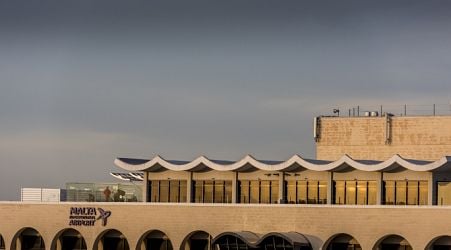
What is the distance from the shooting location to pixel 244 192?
84.2 m

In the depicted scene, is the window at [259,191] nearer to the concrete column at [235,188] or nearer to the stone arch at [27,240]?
the concrete column at [235,188]

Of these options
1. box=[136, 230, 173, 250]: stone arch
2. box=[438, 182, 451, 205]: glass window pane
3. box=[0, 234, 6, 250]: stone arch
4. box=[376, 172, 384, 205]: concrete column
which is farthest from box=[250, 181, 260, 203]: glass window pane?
box=[0, 234, 6, 250]: stone arch

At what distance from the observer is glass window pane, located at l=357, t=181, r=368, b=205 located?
263 feet

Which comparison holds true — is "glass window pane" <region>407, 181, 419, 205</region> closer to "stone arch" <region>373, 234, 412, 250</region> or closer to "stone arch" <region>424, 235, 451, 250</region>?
"stone arch" <region>373, 234, 412, 250</region>

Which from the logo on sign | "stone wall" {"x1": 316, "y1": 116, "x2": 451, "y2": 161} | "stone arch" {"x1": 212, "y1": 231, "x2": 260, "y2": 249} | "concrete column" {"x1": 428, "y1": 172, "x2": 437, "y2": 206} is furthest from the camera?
"stone wall" {"x1": 316, "y1": 116, "x2": 451, "y2": 161}

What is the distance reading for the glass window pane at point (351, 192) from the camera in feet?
263

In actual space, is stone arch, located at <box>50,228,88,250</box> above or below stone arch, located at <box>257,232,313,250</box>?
below

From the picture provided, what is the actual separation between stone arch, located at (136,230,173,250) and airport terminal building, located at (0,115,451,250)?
0.08 meters

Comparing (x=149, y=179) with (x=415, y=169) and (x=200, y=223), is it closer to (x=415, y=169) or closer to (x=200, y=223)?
(x=200, y=223)

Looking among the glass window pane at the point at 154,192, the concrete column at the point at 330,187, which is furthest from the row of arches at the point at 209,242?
the concrete column at the point at 330,187

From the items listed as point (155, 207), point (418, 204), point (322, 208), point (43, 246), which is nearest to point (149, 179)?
point (155, 207)

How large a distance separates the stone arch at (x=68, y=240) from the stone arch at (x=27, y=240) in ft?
5.32

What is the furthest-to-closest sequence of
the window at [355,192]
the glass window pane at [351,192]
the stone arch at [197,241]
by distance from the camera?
the stone arch at [197,241]
the glass window pane at [351,192]
the window at [355,192]

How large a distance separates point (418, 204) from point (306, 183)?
29.1ft
